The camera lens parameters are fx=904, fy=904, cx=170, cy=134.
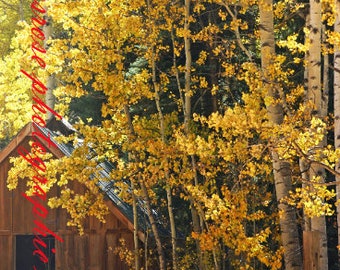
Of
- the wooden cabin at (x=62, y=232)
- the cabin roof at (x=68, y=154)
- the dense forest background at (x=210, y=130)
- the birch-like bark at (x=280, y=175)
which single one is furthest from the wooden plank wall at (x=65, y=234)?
the birch-like bark at (x=280, y=175)

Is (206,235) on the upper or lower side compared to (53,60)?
lower

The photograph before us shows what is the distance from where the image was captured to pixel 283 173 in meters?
13.9

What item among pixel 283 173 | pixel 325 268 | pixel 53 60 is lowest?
pixel 325 268

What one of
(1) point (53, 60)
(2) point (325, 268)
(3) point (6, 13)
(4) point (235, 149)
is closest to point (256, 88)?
(4) point (235, 149)

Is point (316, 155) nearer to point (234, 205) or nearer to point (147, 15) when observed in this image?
point (234, 205)

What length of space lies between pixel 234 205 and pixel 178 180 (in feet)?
11.8

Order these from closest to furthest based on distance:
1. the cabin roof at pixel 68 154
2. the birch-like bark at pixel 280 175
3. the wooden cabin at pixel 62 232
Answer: the birch-like bark at pixel 280 175 < the cabin roof at pixel 68 154 < the wooden cabin at pixel 62 232

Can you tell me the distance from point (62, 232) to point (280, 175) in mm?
9994

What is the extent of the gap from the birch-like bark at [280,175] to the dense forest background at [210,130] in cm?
2

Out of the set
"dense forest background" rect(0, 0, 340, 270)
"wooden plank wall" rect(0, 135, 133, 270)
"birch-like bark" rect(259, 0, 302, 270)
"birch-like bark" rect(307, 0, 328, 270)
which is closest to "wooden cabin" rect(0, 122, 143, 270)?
"wooden plank wall" rect(0, 135, 133, 270)

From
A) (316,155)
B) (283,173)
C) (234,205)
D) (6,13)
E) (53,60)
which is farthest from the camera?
(6,13)

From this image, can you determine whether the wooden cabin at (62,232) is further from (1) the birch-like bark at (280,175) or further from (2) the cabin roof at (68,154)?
(1) the birch-like bark at (280,175)

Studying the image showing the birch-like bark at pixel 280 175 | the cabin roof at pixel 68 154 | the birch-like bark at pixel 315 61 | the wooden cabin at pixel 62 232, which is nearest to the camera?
the birch-like bark at pixel 280 175

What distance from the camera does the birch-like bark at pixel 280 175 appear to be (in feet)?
45.0
